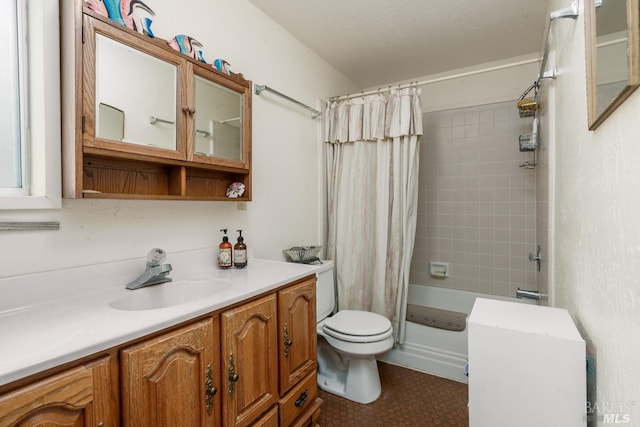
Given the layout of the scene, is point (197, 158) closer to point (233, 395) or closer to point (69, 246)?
point (69, 246)

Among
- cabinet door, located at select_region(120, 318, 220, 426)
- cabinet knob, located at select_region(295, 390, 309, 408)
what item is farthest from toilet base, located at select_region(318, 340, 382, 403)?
cabinet door, located at select_region(120, 318, 220, 426)

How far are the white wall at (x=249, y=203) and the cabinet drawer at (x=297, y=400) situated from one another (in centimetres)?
80

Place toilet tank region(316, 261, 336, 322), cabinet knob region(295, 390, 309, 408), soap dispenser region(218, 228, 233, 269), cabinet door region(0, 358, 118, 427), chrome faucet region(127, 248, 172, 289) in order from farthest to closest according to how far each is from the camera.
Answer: toilet tank region(316, 261, 336, 322) → soap dispenser region(218, 228, 233, 269) → cabinet knob region(295, 390, 309, 408) → chrome faucet region(127, 248, 172, 289) → cabinet door region(0, 358, 118, 427)

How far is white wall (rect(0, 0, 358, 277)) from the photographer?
1.11 meters

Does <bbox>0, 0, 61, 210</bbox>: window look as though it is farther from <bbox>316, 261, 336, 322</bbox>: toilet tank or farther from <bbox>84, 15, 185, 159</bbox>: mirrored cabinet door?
<bbox>316, 261, 336, 322</bbox>: toilet tank

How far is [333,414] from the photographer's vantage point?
70.9 inches

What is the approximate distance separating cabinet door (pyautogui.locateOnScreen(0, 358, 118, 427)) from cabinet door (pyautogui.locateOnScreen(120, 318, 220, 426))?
0.04 m

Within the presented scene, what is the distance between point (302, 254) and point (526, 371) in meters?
1.46

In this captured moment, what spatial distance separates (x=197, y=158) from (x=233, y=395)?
0.99m

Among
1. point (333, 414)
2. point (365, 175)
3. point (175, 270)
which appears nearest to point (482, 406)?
point (333, 414)

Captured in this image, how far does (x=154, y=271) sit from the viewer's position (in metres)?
1.26

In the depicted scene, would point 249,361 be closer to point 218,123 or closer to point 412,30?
point 218,123

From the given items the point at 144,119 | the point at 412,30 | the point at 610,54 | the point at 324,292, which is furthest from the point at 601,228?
the point at 412,30

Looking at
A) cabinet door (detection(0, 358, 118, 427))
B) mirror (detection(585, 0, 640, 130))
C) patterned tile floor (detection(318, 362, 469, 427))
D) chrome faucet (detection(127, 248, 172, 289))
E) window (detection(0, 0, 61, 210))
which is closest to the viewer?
mirror (detection(585, 0, 640, 130))
